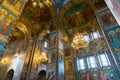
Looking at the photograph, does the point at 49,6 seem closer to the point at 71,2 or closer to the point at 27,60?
the point at 71,2

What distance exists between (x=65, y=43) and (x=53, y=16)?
4769 millimetres

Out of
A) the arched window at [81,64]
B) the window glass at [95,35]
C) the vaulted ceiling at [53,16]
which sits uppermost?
the vaulted ceiling at [53,16]

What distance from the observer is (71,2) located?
521 inches

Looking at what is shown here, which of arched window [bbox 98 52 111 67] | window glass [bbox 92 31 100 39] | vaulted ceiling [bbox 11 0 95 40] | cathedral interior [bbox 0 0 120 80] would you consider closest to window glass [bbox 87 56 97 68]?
cathedral interior [bbox 0 0 120 80]

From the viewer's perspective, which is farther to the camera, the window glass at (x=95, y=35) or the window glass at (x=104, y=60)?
the window glass at (x=95, y=35)

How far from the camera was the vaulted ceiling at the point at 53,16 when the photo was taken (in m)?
13.1

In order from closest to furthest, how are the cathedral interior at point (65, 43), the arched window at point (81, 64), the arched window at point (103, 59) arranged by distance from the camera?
the cathedral interior at point (65, 43) < the arched window at point (103, 59) < the arched window at point (81, 64)

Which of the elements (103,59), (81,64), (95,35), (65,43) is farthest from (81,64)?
(95,35)

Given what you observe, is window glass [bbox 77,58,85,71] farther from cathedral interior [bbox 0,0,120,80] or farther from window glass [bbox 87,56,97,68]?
window glass [bbox 87,56,97,68]

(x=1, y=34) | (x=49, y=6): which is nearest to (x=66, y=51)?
(x=49, y=6)

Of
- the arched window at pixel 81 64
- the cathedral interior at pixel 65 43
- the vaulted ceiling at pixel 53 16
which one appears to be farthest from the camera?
the vaulted ceiling at pixel 53 16

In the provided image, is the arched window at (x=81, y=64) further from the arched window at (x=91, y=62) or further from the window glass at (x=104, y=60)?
the window glass at (x=104, y=60)

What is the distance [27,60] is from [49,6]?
24.8ft

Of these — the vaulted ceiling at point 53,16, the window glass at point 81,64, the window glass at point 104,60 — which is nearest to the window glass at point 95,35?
the vaulted ceiling at point 53,16
